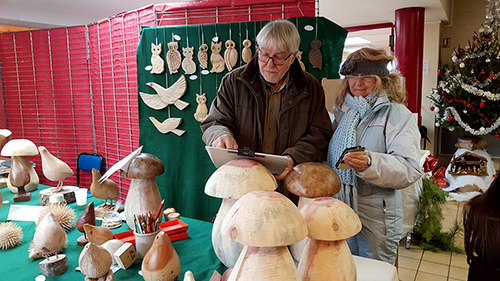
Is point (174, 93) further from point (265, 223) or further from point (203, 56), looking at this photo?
point (265, 223)

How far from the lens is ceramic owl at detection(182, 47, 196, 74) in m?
2.96

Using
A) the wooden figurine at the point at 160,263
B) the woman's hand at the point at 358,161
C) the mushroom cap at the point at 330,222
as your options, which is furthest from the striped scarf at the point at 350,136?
the wooden figurine at the point at 160,263

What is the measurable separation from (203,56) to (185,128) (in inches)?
26.4

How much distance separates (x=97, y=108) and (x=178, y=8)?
1.84 meters

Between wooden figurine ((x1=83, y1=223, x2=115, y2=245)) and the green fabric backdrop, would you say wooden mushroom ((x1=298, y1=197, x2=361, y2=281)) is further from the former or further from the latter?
the green fabric backdrop

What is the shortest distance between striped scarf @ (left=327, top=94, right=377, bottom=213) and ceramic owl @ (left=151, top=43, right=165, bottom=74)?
1915 millimetres

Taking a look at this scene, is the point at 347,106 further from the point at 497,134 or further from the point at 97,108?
the point at 497,134

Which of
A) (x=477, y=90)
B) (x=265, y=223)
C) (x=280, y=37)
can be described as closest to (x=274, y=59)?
(x=280, y=37)

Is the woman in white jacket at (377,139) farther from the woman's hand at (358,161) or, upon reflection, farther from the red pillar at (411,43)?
the red pillar at (411,43)

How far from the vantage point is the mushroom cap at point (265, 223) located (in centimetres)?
72

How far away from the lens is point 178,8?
3.09 m

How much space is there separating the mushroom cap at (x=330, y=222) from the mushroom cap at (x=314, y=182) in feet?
0.54

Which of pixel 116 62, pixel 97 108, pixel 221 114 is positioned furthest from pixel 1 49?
pixel 221 114

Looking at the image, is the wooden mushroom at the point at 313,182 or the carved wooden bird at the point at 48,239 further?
the carved wooden bird at the point at 48,239
